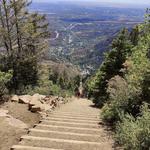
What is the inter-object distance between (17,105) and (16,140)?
5.60m

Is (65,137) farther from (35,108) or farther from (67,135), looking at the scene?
(35,108)

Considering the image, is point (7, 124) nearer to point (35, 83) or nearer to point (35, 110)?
point (35, 110)

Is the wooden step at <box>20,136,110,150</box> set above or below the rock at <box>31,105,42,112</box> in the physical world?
above

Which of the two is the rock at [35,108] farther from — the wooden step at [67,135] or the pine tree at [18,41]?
the pine tree at [18,41]

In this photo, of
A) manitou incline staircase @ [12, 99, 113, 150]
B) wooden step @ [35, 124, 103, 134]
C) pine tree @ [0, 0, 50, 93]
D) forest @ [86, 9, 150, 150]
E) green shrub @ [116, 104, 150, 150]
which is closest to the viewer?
green shrub @ [116, 104, 150, 150]

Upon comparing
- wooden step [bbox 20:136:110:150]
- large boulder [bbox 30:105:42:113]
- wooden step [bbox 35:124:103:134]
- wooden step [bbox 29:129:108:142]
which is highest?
wooden step [bbox 20:136:110:150]

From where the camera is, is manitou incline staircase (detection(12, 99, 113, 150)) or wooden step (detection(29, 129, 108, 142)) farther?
wooden step (detection(29, 129, 108, 142))

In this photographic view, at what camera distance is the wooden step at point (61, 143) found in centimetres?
762

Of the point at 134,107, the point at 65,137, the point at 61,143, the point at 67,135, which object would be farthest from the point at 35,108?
the point at 61,143

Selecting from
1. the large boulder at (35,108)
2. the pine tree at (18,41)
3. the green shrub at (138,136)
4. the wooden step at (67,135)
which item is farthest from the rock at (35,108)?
the pine tree at (18,41)

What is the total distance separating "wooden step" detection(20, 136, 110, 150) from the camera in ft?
25.0

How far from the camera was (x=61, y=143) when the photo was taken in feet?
25.6

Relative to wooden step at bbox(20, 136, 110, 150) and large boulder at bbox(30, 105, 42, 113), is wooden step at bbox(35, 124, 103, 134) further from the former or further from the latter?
large boulder at bbox(30, 105, 42, 113)

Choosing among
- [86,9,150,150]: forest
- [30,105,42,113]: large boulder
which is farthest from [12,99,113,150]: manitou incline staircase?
[30,105,42,113]: large boulder
